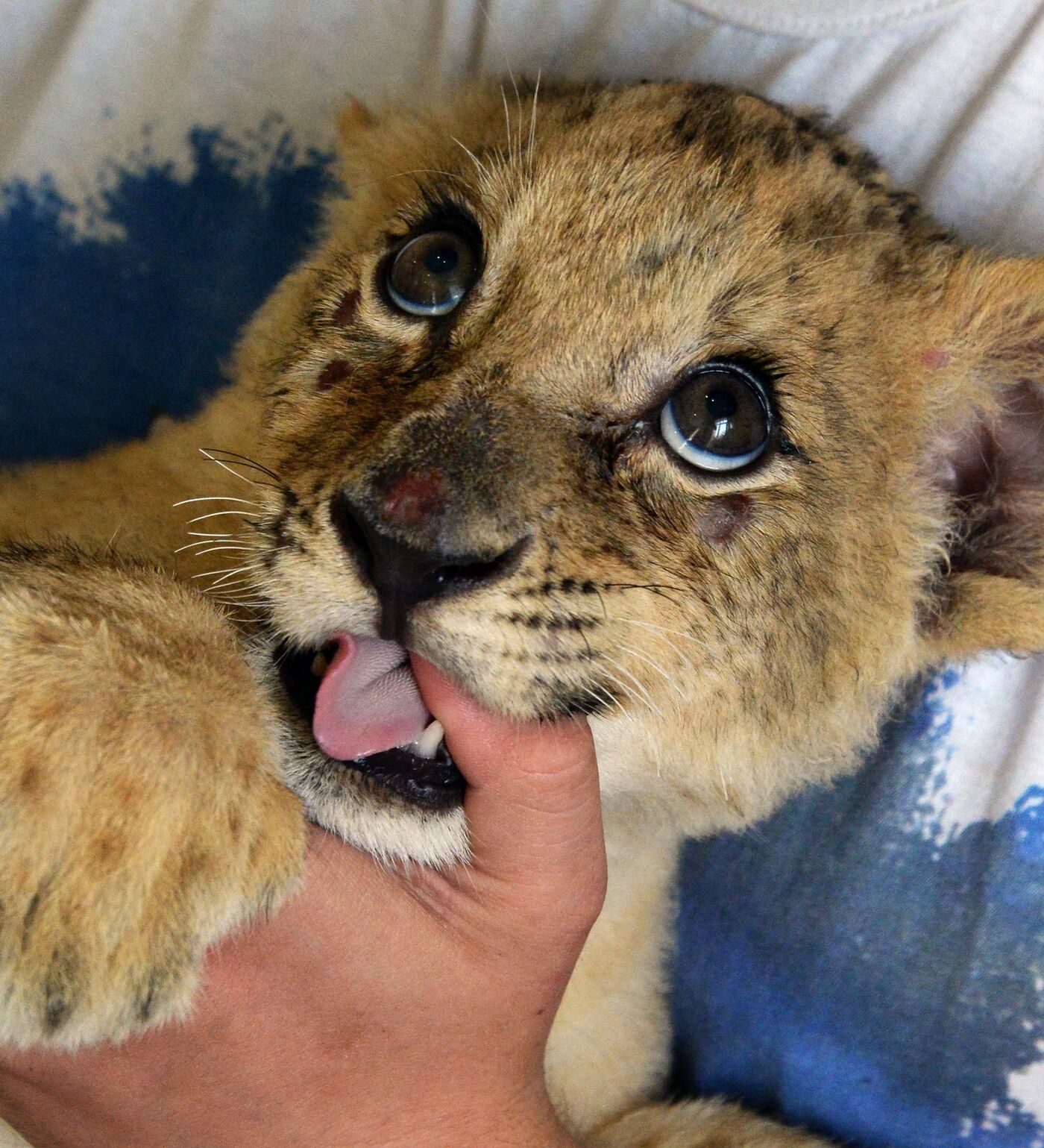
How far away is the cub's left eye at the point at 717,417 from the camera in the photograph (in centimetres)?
144

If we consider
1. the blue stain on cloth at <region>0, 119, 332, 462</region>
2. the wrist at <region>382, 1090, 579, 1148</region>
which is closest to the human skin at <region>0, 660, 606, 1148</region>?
the wrist at <region>382, 1090, 579, 1148</region>

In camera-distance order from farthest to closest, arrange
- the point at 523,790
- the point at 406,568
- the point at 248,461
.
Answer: the point at 248,461 < the point at 523,790 < the point at 406,568

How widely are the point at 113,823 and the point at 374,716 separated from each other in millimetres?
428

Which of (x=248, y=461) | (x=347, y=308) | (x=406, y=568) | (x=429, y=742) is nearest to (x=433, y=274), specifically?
(x=347, y=308)

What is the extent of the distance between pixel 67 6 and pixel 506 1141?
2.26 m

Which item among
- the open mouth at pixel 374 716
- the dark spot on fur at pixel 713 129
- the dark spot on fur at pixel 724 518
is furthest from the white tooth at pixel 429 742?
the dark spot on fur at pixel 713 129

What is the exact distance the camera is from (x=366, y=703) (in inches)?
56.1

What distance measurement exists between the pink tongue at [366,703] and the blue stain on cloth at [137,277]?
116 cm

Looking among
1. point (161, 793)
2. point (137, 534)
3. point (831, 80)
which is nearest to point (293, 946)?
point (161, 793)

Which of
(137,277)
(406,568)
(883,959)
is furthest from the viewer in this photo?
(137,277)

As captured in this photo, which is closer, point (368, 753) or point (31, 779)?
point (31, 779)

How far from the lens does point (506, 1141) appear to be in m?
1.55

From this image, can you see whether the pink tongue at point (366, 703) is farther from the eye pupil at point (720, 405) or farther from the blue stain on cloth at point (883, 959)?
the blue stain on cloth at point (883, 959)

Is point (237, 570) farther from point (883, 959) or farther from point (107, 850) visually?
point (883, 959)
